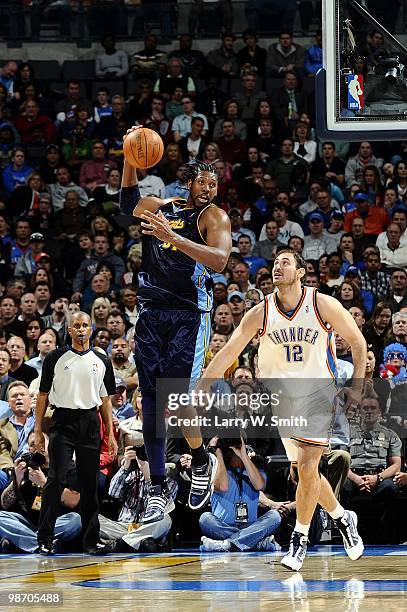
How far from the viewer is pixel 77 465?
10273 millimetres

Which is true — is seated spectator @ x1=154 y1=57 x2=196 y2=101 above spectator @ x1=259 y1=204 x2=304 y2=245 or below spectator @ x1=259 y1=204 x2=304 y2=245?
above

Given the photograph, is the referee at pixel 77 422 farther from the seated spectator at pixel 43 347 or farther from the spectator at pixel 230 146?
the spectator at pixel 230 146

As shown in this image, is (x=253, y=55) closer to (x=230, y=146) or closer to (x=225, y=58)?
(x=225, y=58)

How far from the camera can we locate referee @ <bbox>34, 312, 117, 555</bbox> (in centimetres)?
1009

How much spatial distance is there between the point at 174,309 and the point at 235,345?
924 mm

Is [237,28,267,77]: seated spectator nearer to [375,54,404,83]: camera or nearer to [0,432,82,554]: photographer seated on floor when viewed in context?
[0,432,82,554]: photographer seated on floor

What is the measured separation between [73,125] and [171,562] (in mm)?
9700

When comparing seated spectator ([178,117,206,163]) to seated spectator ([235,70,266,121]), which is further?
seated spectator ([235,70,266,121])

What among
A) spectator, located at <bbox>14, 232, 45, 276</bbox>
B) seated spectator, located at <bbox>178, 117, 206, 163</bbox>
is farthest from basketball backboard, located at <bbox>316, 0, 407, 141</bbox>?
seated spectator, located at <bbox>178, 117, 206, 163</bbox>

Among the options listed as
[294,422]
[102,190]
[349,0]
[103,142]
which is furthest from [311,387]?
[103,142]

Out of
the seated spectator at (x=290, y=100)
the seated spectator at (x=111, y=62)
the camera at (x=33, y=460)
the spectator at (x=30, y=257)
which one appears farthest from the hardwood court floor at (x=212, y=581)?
the seated spectator at (x=111, y=62)

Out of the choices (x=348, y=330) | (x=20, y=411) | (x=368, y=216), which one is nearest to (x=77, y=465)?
(x=20, y=411)

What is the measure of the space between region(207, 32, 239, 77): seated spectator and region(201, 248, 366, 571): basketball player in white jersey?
10.0m

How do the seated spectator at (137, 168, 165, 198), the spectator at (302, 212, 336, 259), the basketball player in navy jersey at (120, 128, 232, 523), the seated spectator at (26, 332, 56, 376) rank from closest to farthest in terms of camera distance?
the basketball player in navy jersey at (120, 128, 232, 523), the seated spectator at (26, 332, 56, 376), the spectator at (302, 212, 336, 259), the seated spectator at (137, 168, 165, 198)
